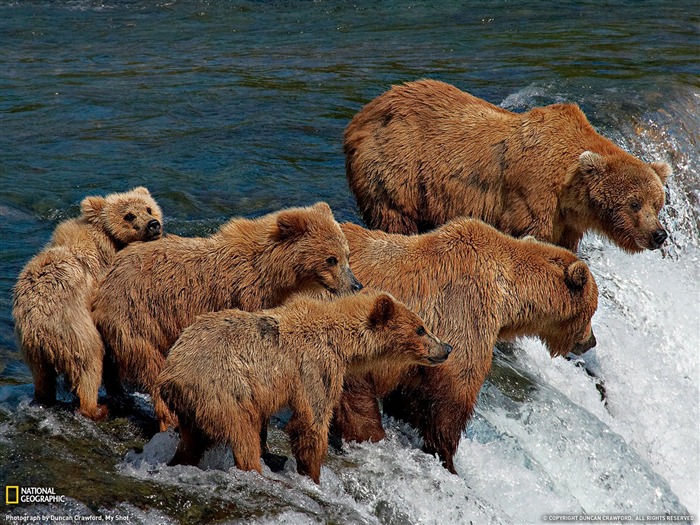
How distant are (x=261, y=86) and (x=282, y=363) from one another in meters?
10.9

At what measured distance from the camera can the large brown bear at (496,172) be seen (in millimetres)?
8680

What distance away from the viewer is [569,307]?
7.21 meters

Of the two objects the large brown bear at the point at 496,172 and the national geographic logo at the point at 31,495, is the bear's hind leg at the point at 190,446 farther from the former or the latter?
the large brown bear at the point at 496,172

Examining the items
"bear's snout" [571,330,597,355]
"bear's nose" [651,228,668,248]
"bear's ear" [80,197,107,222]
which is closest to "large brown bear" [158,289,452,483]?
"bear's snout" [571,330,597,355]

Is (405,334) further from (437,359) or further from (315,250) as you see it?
(315,250)

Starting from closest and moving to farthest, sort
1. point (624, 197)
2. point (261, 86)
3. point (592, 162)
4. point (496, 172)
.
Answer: point (592, 162) → point (624, 197) → point (496, 172) → point (261, 86)

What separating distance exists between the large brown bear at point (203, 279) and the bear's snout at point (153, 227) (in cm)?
54

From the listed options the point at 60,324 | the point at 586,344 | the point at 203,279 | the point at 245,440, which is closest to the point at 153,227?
the point at 203,279

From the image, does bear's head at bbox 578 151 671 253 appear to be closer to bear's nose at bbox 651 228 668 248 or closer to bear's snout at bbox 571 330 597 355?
bear's nose at bbox 651 228 668 248

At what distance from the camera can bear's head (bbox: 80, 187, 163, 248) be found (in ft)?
24.3

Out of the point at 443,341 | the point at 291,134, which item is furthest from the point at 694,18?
the point at 443,341

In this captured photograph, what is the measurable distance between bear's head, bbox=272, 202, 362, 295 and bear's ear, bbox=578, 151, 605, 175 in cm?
256

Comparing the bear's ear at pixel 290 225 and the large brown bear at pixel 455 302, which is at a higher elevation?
the bear's ear at pixel 290 225

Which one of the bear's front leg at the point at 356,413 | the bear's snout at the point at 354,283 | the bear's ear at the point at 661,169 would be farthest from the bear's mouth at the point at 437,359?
the bear's ear at the point at 661,169
